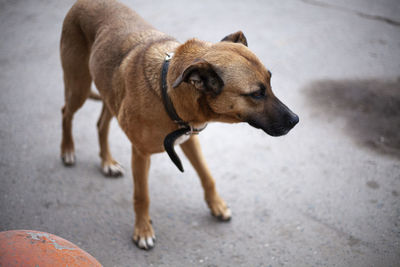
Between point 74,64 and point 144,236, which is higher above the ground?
point 74,64

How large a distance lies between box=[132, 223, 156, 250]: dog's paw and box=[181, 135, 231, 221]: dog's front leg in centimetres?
63

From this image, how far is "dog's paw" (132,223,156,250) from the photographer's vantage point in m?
3.00

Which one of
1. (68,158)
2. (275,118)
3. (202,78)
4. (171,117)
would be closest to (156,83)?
(171,117)

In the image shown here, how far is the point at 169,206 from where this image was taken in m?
3.45

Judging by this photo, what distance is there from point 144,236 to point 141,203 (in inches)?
12.1

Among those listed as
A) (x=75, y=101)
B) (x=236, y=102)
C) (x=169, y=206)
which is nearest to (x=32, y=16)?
(x=75, y=101)

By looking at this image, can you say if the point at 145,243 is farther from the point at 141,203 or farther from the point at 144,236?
the point at 141,203

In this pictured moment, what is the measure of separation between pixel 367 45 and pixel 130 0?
5074 millimetres

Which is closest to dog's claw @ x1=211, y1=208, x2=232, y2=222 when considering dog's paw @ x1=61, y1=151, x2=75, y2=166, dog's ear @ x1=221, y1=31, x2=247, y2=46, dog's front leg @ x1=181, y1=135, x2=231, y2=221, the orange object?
dog's front leg @ x1=181, y1=135, x2=231, y2=221

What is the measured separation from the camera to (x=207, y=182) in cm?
324

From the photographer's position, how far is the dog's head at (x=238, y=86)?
2135 mm

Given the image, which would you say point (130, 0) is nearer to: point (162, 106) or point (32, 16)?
point (32, 16)

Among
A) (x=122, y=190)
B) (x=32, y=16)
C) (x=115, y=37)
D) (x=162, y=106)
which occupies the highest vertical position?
(x=115, y=37)

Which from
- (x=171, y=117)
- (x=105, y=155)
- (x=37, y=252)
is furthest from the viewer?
(x=105, y=155)
